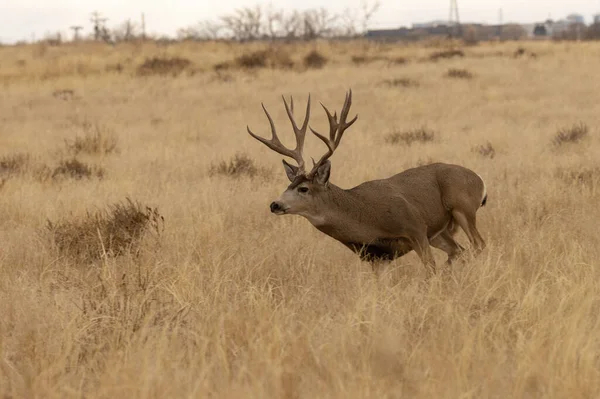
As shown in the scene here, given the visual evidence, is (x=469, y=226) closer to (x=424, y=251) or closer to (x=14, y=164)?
(x=424, y=251)

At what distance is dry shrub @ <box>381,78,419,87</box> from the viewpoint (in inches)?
863

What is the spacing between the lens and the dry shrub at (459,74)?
75.9ft

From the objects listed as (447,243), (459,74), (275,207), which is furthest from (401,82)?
(275,207)

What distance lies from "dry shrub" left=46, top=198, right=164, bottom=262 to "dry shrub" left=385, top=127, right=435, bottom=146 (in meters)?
6.76

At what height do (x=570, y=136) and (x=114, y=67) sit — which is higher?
(x=114, y=67)

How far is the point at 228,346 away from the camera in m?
4.07

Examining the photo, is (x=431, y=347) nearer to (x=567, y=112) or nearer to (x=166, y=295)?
(x=166, y=295)

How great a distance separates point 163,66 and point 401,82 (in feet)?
34.0

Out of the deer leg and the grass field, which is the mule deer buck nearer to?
the deer leg

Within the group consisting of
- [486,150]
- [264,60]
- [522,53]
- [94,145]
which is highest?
[264,60]

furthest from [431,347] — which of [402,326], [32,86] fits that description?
[32,86]

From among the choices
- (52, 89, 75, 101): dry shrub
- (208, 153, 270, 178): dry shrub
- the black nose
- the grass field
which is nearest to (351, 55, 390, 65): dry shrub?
(52, 89, 75, 101): dry shrub

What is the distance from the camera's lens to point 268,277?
5.29m

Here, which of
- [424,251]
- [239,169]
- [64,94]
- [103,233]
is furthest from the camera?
[64,94]
